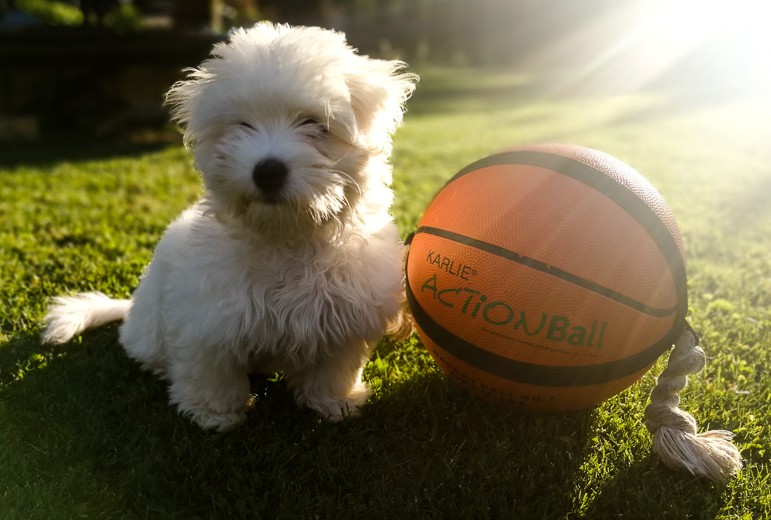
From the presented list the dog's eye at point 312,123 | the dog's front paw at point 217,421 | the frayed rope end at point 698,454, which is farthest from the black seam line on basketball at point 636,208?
the dog's front paw at point 217,421

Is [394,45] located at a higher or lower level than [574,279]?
lower

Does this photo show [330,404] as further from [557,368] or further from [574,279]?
[574,279]

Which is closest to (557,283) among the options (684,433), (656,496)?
(684,433)

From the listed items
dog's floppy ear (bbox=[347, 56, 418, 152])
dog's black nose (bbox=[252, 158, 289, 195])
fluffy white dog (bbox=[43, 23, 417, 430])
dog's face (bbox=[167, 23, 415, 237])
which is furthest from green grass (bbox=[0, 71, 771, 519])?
dog's floppy ear (bbox=[347, 56, 418, 152])

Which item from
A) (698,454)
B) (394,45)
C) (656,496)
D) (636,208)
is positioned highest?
(636,208)

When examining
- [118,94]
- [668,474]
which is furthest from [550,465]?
[118,94]

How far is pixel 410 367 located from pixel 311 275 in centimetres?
98

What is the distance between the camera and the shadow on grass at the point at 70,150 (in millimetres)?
8078

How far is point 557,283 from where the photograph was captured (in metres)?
2.37

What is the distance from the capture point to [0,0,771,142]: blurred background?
10086mm

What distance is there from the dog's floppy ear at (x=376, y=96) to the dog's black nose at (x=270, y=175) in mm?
393

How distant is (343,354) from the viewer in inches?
109

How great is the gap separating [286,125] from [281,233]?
1.36 ft

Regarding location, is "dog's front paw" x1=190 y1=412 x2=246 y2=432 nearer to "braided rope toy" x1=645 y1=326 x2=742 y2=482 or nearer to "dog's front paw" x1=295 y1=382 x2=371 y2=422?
"dog's front paw" x1=295 y1=382 x2=371 y2=422
